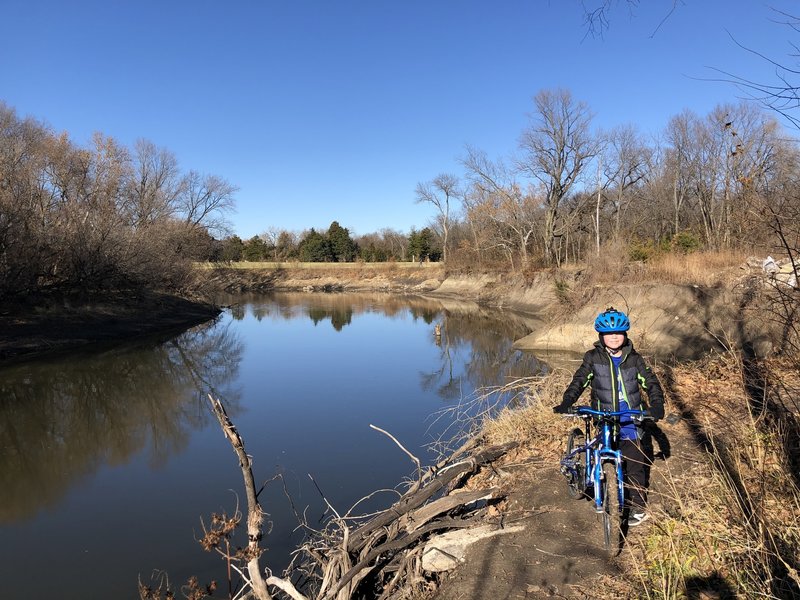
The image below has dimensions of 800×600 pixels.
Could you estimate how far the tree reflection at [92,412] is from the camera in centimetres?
865

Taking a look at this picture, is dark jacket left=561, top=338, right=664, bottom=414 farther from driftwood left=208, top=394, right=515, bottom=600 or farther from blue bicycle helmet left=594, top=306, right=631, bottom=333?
driftwood left=208, top=394, right=515, bottom=600

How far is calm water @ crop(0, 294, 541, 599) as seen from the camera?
6.11 metres

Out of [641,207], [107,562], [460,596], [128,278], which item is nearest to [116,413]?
[107,562]

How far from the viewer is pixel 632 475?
4074mm

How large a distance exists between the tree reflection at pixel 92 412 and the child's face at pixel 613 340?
804 cm

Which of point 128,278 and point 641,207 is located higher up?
point 641,207

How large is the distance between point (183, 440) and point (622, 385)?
9.01 metres

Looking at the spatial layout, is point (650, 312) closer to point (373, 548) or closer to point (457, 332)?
point (457, 332)

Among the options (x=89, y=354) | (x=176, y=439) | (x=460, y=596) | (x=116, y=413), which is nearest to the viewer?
(x=460, y=596)

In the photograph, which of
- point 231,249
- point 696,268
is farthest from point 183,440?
point 231,249

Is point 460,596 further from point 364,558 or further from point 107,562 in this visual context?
point 107,562

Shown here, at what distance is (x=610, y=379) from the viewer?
4148mm

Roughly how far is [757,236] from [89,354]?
21586 mm

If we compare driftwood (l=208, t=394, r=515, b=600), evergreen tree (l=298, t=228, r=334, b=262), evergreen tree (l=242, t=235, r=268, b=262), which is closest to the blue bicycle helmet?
driftwood (l=208, t=394, r=515, b=600)
